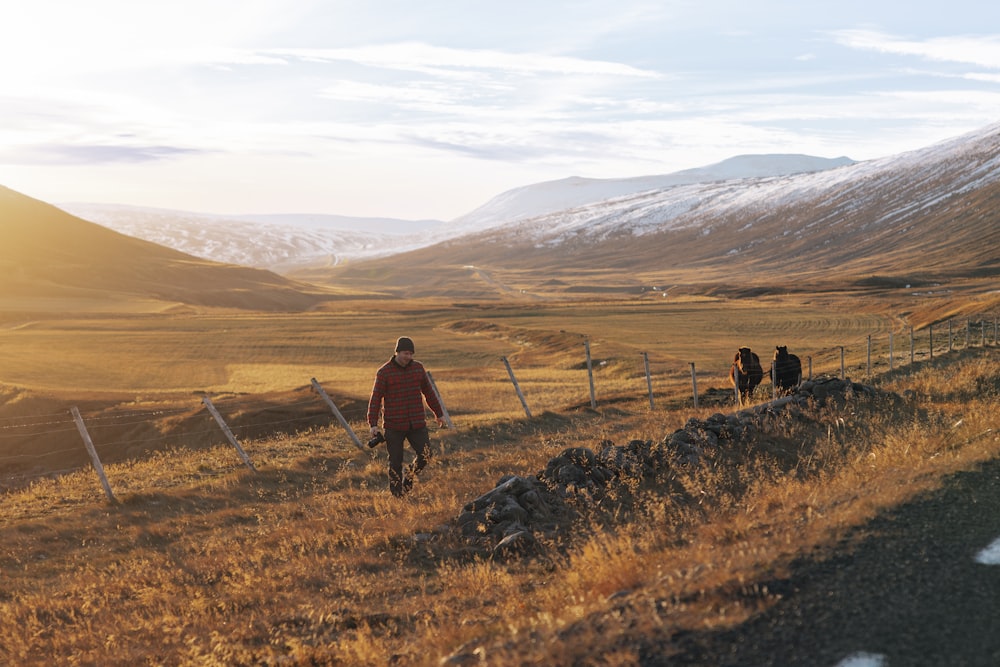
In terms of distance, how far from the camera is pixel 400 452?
1174cm

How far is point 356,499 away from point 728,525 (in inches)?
258

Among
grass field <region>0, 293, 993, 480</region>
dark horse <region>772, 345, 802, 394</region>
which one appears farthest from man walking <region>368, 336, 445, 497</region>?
dark horse <region>772, 345, 802, 394</region>

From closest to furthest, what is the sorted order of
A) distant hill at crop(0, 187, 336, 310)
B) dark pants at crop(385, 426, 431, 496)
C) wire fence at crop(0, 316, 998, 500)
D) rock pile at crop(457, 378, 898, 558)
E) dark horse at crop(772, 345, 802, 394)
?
rock pile at crop(457, 378, 898, 558)
dark pants at crop(385, 426, 431, 496)
dark horse at crop(772, 345, 802, 394)
wire fence at crop(0, 316, 998, 500)
distant hill at crop(0, 187, 336, 310)

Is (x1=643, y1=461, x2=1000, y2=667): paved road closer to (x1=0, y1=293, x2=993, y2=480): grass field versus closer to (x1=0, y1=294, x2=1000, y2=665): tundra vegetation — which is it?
(x1=0, y1=294, x2=1000, y2=665): tundra vegetation

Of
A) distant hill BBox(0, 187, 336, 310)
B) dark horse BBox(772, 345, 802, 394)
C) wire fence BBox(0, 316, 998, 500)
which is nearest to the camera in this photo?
dark horse BBox(772, 345, 802, 394)

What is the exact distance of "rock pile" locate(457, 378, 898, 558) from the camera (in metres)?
9.27

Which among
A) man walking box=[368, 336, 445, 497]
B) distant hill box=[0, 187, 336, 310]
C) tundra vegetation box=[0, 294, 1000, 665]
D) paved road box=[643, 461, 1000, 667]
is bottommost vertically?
tundra vegetation box=[0, 294, 1000, 665]

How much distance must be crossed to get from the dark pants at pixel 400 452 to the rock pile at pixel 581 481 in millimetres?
1444

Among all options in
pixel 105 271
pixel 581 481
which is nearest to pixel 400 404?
pixel 581 481

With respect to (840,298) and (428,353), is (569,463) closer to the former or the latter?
(428,353)

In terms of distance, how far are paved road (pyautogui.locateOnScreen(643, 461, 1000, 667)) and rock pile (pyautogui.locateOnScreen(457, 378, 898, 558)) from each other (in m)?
3.64

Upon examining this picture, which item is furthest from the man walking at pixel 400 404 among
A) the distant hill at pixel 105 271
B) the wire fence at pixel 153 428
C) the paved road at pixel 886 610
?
the distant hill at pixel 105 271

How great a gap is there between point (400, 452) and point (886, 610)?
7714 mm

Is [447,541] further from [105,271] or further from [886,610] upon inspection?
[105,271]
